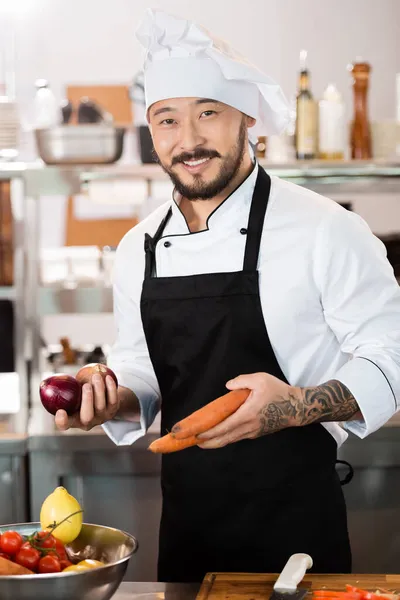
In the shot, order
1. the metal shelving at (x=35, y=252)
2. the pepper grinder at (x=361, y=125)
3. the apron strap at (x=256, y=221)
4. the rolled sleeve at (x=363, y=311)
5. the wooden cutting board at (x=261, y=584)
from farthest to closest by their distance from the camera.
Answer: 1. the pepper grinder at (x=361, y=125)
2. the metal shelving at (x=35, y=252)
3. the apron strap at (x=256, y=221)
4. the rolled sleeve at (x=363, y=311)
5. the wooden cutting board at (x=261, y=584)

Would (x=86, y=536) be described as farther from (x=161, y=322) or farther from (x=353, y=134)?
(x=353, y=134)

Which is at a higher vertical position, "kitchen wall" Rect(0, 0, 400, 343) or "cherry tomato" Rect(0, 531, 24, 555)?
"kitchen wall" Rect(0, 0, 400, 343)

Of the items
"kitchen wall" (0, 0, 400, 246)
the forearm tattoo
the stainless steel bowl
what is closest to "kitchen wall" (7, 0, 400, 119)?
"kitchen wall" (0, 0, 400, 246)

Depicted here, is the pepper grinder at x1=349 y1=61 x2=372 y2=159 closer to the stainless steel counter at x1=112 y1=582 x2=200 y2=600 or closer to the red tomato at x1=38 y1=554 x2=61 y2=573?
the stainless steel counter at x1=112 y1=582 x2=200 y2=600

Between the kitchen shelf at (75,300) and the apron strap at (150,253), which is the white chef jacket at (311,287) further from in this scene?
the kitchen shelf at (75,300)

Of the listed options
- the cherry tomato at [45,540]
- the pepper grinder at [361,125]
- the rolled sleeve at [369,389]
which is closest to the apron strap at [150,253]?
the rolled sleeve at [369,389]

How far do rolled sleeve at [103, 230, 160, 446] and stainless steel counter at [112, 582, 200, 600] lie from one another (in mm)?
516

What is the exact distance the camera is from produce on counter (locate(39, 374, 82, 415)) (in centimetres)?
180

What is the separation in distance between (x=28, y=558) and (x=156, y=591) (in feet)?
1.06

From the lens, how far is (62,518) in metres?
1.54

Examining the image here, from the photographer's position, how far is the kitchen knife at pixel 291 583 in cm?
147

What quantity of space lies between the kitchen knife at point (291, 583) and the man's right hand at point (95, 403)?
52 cm

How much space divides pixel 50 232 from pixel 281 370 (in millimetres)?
2705

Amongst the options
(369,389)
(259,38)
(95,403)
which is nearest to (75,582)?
(95,403)
